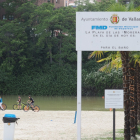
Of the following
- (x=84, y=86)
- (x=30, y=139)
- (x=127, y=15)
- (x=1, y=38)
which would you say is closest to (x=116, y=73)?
(x=84, y=86)

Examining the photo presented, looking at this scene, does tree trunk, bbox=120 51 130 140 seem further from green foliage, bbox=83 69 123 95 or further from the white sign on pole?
green foliage, bbox=83 69 123 95

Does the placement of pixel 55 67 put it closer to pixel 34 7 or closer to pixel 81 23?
pixel 34 7

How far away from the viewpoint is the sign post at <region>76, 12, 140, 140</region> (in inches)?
358

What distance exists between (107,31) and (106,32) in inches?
1.5

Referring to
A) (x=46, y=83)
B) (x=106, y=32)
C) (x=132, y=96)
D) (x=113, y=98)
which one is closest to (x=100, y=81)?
(x=46, y=83)

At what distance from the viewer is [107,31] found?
9.09 metres

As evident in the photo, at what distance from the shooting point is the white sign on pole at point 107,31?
9.09 meters

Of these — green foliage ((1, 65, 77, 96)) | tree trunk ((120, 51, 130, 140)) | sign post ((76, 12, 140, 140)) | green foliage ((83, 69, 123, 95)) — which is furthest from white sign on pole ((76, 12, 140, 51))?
green foliage ((1, 65, 77, 96))

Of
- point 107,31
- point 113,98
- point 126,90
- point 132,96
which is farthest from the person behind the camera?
point 132,96

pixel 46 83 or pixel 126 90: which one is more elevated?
pixel 126 90

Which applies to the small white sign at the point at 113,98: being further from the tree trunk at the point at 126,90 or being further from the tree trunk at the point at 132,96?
the tree trunk at the point at 132,96

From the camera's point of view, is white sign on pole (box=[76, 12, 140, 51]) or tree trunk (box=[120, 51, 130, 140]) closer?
white sign on pole (box=[76, 12, 140, 51])

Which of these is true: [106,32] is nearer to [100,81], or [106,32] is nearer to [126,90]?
[126,90]

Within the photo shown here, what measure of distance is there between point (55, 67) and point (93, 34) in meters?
46.7
